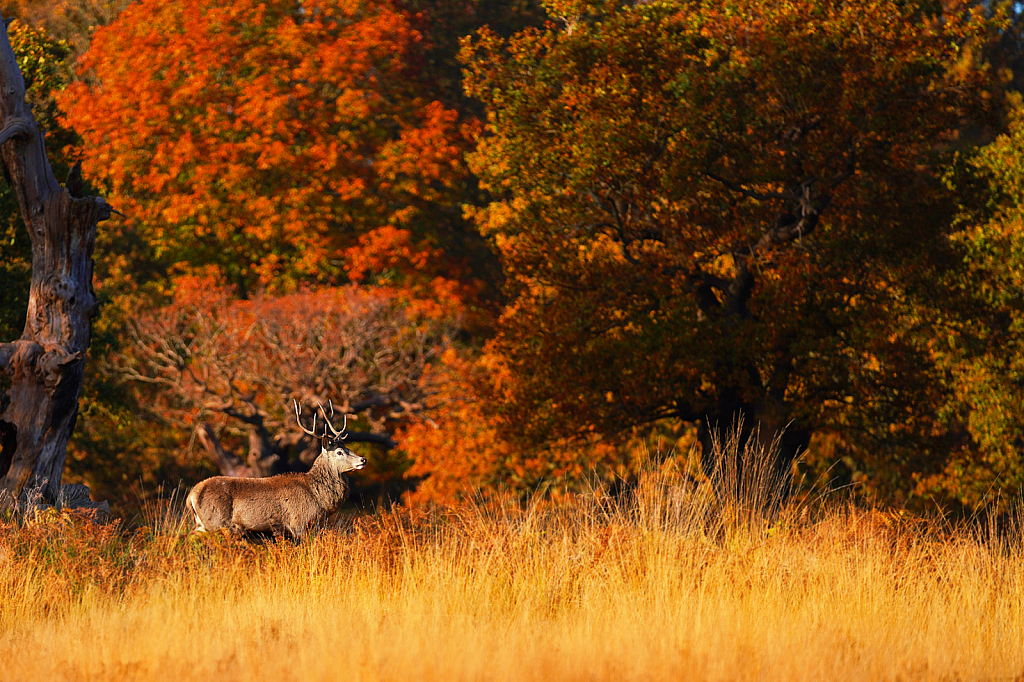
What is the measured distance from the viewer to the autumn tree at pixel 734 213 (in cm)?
1481

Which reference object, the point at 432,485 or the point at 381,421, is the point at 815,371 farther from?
the point at 381,421

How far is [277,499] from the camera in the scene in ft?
32.2

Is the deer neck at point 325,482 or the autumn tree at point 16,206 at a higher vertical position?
the autumn tree at point 16,206

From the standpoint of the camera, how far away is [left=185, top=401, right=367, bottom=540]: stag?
967cm

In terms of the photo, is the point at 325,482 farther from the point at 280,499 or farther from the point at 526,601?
the point at 526,601

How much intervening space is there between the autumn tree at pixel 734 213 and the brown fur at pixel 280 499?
19.7 feet

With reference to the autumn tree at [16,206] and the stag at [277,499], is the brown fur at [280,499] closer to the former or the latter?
the stag at [277,499]

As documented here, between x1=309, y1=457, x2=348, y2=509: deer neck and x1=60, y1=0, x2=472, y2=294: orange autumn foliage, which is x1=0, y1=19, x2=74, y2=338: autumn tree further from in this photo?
x1=309, y1=457, x2=348, y2=509: deer neck

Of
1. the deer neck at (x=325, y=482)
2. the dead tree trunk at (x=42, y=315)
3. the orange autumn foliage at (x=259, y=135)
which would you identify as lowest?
the deer neck at (x=325, y=482)

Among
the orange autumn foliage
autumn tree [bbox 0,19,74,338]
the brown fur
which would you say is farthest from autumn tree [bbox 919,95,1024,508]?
autumn tree [bbox 0,19,74,338]

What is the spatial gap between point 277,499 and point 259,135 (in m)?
15.7

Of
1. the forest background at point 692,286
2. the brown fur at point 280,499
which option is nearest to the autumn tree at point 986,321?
the forest background at point 692,286

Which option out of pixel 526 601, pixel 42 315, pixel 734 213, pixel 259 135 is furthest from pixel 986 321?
pixel 259 135

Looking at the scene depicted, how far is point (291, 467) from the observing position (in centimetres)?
2388
